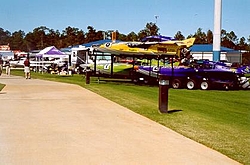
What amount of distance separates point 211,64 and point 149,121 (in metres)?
17.9

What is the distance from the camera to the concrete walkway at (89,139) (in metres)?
7.96

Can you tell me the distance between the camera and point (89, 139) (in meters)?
9.76

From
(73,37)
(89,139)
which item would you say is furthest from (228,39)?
(89,139)

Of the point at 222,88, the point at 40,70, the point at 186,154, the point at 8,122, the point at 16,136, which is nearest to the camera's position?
the point at 186,154

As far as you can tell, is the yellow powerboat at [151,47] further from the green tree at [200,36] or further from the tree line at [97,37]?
the green tree at [200,36]

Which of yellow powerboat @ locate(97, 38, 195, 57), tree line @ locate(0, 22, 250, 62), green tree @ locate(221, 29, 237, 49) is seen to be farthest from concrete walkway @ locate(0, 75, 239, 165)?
green tree @ locate(221, 29, 237, 49)

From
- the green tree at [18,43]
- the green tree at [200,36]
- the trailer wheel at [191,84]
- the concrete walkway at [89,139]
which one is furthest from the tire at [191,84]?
the green tree at [18,43]

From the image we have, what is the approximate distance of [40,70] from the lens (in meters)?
56.0

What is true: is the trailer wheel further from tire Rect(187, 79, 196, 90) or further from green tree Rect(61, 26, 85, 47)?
green tree Rect(61, 26, 85, 47)

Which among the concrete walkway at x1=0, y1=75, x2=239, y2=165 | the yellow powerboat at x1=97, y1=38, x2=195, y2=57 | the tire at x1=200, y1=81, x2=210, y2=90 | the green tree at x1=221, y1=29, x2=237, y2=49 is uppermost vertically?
the green tree at x1=221, y1=29, x2=237, y2=49

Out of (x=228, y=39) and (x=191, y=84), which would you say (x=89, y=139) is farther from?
(x=228, y=39)

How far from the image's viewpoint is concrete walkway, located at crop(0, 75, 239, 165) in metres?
7.96

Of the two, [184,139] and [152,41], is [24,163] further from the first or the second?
[152,41]

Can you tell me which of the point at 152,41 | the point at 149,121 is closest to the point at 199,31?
the point at 152,41
